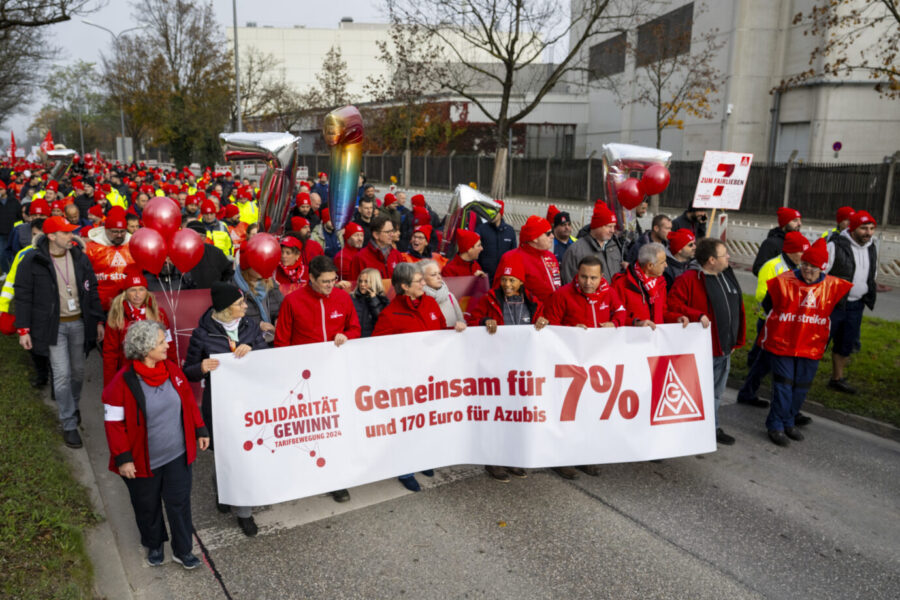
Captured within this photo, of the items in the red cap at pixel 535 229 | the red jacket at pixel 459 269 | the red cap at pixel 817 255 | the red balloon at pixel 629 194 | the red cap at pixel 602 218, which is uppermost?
the red balloon at pixel 629 194

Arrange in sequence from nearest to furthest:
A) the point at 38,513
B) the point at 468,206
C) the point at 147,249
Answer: the point at 38,513 → the point at 147,249 → the point at 468,206

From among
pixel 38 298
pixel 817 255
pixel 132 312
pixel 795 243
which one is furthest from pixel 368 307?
pixel 795 243

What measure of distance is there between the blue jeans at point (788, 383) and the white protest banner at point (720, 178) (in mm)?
4159

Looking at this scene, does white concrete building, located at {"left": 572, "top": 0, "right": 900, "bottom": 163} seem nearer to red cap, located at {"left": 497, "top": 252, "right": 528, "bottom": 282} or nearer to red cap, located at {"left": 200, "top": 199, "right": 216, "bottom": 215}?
red cap, located at {"left": 200, "top": 199, "right": 216, "bottom": 215}

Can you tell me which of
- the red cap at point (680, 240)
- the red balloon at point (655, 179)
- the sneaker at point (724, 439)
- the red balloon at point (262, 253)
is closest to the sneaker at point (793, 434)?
the sneaker at point (724, 439)

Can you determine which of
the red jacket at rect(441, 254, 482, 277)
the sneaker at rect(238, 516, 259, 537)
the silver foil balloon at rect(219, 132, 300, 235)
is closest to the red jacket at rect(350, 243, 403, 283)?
the red jacket at rect(441, 254, 482, 277)

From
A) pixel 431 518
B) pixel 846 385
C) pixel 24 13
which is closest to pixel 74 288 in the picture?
pixel 431 518

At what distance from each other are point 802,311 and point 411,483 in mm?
3769

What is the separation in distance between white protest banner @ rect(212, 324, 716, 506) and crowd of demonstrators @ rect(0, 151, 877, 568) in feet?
0.62

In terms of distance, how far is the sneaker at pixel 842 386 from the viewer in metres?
7.55

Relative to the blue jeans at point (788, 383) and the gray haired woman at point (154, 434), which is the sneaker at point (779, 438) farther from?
the gray haired woman at point (154, 434)

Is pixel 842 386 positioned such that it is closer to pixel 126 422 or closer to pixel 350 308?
pixel 350 308

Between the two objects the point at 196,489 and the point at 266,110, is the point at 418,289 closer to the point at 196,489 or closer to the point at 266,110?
the point at 196,489

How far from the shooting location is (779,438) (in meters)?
6.37
